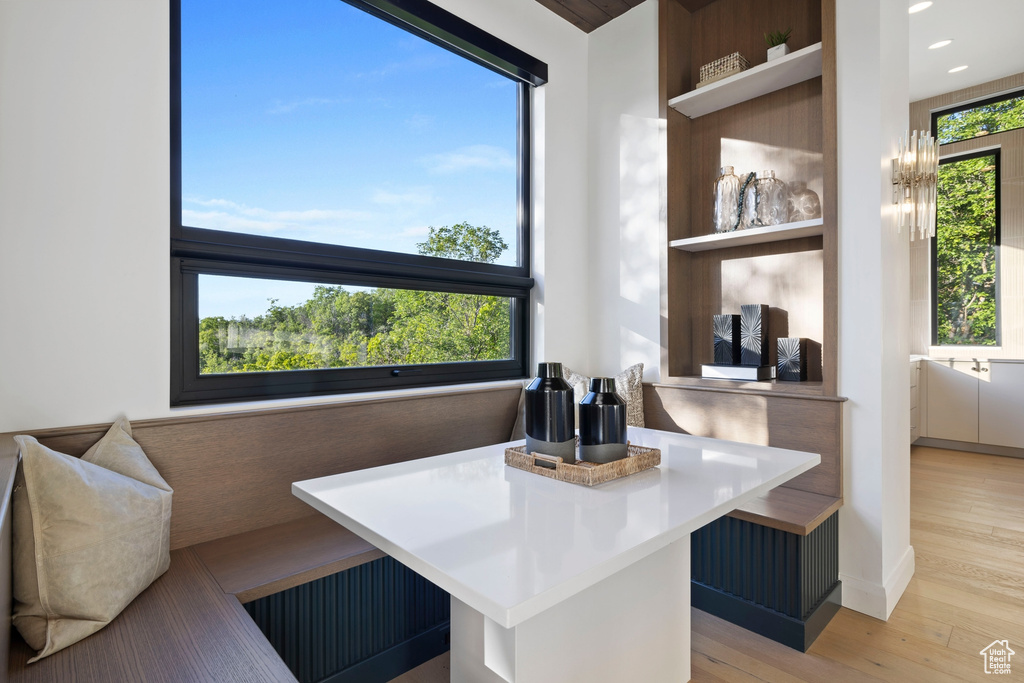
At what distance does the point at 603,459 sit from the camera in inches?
48.8

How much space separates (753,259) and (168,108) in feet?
7.82

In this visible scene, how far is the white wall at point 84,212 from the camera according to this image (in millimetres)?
1354

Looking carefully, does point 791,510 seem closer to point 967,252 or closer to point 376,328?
point 376,328

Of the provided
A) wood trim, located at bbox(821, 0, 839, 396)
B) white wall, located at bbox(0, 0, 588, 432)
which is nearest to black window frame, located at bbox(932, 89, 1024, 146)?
wood trim, located at bbox(821, 0, 839, 396)

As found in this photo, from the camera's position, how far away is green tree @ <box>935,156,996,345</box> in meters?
4.57

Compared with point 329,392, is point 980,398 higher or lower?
lower

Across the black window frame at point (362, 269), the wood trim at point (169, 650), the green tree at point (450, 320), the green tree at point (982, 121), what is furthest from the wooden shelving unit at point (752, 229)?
the green tree at point (982, 121)

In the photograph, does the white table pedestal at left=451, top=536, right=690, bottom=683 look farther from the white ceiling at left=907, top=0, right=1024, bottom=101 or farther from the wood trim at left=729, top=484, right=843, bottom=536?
the white ceiling at left=907, top=0, right=1024, bottom=101

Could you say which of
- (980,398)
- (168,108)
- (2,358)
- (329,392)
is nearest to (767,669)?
(329,392)

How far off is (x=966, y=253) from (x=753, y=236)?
3.80m

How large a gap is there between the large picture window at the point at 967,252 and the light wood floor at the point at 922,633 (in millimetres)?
2602

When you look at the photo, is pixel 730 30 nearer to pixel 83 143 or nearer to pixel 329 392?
pixel 329 392

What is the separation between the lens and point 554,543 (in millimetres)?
832

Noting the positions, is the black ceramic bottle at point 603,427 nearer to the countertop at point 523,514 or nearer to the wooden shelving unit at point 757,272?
the countertop at point 523,514
